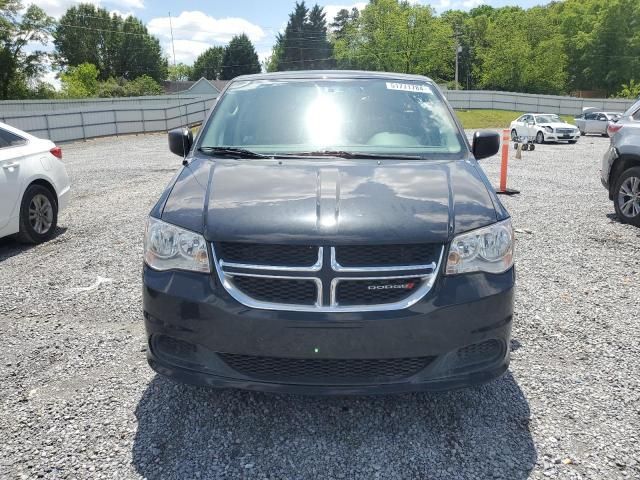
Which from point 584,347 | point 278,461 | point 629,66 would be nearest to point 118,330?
point 278,461

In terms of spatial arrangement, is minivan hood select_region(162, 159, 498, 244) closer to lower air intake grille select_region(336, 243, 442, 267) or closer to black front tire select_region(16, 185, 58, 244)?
lower air intake grille select_region(336, 243, 442, 267)

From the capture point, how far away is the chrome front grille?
7.79 ft

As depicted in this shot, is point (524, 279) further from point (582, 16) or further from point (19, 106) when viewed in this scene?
point (582, 16)

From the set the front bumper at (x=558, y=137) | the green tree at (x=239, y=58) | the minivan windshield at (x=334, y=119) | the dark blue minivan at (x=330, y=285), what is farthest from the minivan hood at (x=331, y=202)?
the green tree at (x=239, y=58)

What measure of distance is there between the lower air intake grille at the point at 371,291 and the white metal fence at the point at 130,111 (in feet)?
78.9

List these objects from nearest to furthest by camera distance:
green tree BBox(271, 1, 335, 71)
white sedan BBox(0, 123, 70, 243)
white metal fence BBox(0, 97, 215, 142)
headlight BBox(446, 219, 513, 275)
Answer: headlight BBox(446, 219, 513, 275)
white sedan BBox(0, 123, 70, 243)
white metal fence BBox(0, 97, 215, 142)
green tree BBox(271, 1, 335, 71)

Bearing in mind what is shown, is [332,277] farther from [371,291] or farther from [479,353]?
[479,353]

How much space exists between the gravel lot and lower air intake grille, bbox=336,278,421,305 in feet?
2.45

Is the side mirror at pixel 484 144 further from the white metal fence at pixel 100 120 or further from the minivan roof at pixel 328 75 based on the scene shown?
the white metal fence at pixel 100 120

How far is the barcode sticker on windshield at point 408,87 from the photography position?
13.3ft

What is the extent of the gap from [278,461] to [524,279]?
11.1 feet

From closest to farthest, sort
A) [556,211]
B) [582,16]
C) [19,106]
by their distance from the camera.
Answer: [556,211]
[19,106]
[582,16]

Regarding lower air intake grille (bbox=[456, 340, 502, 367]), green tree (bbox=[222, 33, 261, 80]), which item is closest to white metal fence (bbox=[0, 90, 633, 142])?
lower air intake grille (bbox=[456, 340, 502, 367])

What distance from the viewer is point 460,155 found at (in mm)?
3398
